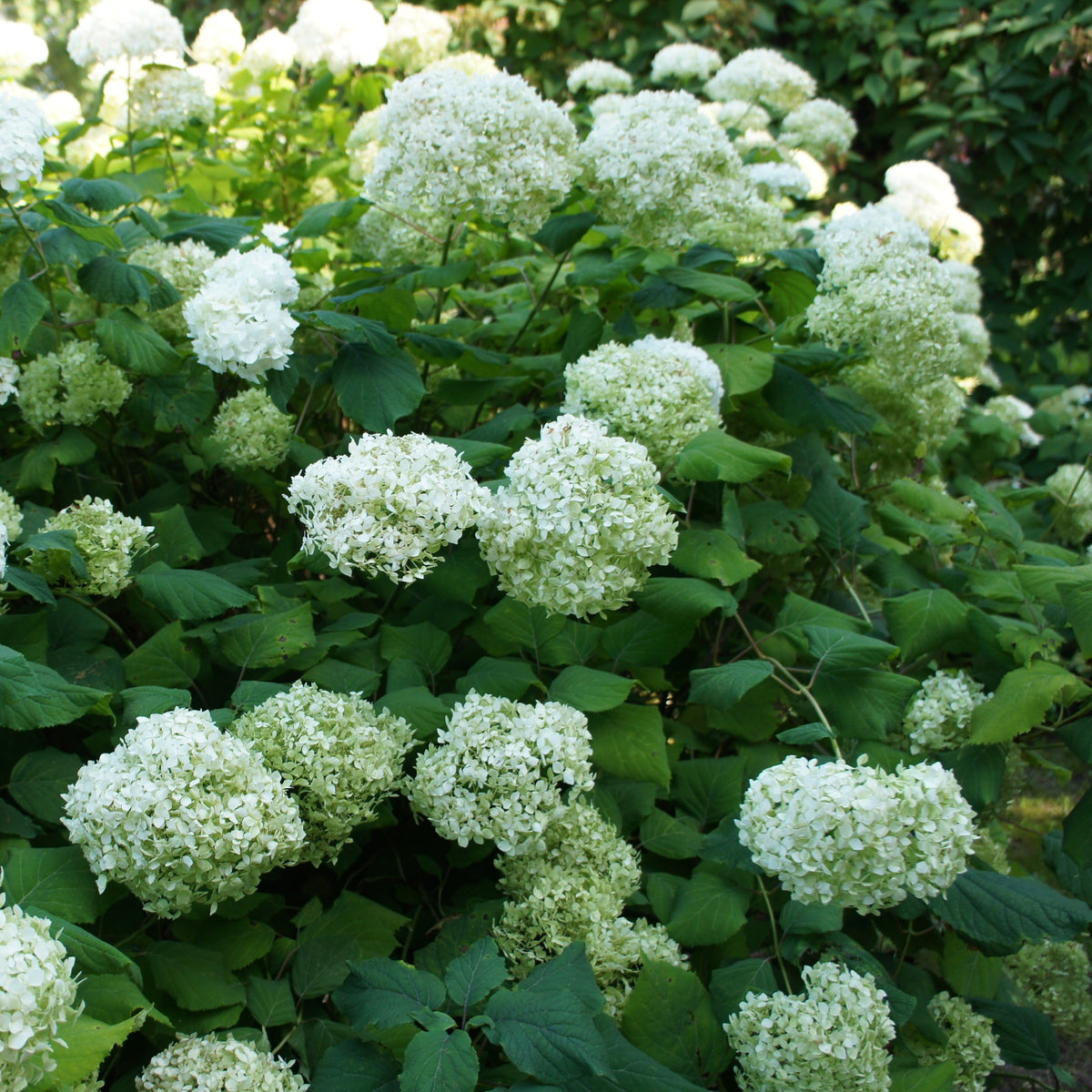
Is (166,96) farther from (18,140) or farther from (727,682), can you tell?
(727,682)

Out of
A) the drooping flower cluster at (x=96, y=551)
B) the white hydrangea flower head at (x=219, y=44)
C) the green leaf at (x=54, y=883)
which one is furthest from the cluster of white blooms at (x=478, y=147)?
the white hydrangea flower head at (x=219, y=44)

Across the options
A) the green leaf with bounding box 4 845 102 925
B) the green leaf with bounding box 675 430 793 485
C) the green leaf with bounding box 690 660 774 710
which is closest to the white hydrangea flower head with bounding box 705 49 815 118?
the green leaf with bounding box 675 430 793 485

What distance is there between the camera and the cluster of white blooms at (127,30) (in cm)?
323

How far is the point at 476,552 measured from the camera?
212 centimetres

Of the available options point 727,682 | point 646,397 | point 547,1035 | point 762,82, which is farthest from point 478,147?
point 762,82

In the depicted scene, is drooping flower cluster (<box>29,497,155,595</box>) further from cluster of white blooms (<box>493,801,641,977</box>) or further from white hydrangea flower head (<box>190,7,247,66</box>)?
white hydrangea flower head (<box>190,7,247,66</box>)

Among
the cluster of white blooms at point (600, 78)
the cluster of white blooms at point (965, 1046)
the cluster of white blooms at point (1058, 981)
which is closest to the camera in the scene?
the cluster of white blooms at point (965, 1046)

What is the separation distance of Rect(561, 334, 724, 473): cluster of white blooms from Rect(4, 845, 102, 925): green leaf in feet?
4.35

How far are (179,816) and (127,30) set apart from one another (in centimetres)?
286

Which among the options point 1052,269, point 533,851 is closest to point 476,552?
point 533,851

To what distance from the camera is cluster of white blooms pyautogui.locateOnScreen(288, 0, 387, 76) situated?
3.90 meters

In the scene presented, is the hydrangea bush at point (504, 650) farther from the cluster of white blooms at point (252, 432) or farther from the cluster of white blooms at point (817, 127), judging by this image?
the cluster of white blooms at point (817, 127)

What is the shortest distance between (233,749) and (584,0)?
23.9 ft

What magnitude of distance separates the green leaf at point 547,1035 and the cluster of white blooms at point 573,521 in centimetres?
64
